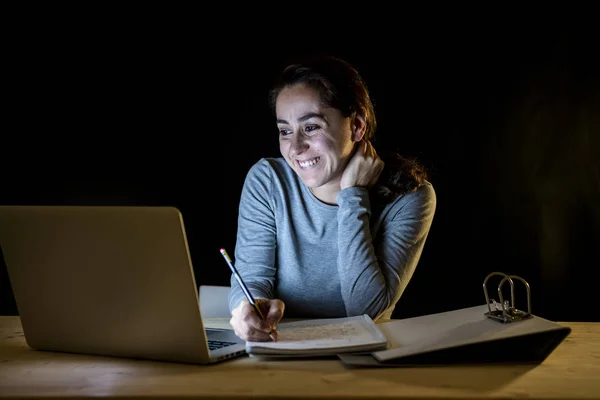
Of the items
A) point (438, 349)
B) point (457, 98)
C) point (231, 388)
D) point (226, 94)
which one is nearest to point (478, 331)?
point (438, 349)

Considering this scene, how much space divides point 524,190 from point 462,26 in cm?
64

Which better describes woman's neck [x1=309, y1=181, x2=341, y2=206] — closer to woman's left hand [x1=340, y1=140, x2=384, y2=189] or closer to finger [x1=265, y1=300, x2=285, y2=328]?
woman's left hand [x1=340, y1=140, x2=384, y2=189]

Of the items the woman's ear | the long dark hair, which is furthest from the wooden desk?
the woman's ear

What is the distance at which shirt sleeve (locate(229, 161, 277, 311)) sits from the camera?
1902mm

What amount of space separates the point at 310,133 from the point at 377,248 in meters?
0.37

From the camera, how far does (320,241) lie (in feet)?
6.48

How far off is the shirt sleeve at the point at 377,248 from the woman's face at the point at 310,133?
4.4 inches

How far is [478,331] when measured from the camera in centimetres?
124

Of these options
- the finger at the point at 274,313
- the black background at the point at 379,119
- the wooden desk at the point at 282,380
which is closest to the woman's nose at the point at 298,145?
the finger at the point at 274,313

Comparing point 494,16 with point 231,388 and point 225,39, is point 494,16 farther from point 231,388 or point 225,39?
point 231,388

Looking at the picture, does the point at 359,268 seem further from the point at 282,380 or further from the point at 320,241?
the point at 282,380

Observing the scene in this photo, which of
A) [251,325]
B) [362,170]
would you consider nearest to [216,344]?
[251,325]

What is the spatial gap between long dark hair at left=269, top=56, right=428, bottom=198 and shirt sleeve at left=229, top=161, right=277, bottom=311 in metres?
0.28

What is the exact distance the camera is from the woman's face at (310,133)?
1911mm
